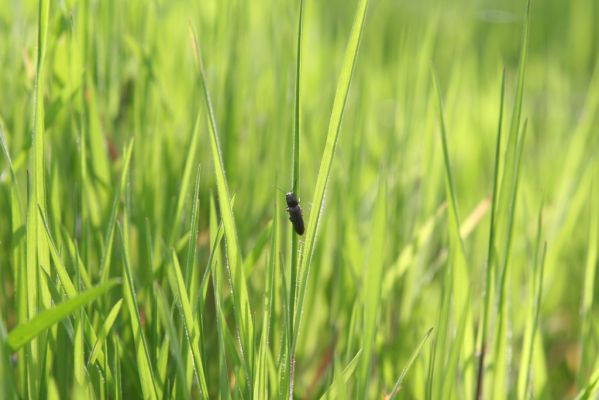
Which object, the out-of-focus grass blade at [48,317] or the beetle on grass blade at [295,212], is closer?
the out-of-focus grass blade at [48,317]

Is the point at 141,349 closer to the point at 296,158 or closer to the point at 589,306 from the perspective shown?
Result: the point at 296,158

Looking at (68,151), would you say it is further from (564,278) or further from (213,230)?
(564,278)

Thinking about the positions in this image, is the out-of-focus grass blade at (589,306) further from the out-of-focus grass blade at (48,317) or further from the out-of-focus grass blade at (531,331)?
the out-of-focus grass blade at (48,317)

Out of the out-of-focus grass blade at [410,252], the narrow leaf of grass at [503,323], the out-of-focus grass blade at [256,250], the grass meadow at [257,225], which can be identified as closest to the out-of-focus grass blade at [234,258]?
the grass meadow at [257,225]

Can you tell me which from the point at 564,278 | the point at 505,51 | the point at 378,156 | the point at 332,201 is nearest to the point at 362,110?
the point at 332,201

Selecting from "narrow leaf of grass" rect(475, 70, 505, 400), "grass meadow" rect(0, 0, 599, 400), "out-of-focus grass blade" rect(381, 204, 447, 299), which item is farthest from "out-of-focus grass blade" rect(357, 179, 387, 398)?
"out-of-focus grass blade" rect(381, 204, 447, 299)

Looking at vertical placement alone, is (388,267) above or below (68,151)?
below

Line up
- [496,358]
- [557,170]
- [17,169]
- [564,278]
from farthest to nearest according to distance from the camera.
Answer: [557,170] < [564,278] < [17,169] < [496,358]
